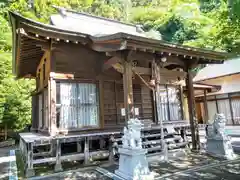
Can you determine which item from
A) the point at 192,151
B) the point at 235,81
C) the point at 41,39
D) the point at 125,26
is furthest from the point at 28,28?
the point at 235,81

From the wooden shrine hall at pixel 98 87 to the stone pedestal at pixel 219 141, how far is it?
2.30ft

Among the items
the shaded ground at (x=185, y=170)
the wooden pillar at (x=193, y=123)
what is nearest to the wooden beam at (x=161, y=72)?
the wooden pillar at (x=193, y=123)

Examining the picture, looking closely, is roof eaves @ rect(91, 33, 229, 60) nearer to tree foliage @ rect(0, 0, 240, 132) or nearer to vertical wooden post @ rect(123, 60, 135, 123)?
vertical wooden post @ rect(123, 60, 135, 123)

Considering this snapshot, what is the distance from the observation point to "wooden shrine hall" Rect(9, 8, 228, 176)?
554 cm

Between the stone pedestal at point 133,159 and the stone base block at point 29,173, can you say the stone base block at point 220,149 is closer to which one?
the stone pedestal at point 133,159

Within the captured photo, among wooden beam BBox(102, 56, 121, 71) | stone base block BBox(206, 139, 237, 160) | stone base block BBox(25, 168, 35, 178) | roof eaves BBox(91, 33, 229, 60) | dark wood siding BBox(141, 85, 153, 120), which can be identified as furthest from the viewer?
dark wood siding BBox(141, 85, 153, 120)

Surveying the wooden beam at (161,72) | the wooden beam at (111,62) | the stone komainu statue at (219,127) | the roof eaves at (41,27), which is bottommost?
the stone komainu statue at (219,127)

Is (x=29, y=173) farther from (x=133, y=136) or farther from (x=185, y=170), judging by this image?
(x=185, y=170)

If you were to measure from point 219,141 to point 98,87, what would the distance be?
169 inches

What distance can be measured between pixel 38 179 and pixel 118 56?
380 centimetres

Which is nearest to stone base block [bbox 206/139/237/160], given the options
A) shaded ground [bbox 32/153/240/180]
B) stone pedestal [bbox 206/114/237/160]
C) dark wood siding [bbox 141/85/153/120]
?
stone pedestal [bbox 206/114/237/160]

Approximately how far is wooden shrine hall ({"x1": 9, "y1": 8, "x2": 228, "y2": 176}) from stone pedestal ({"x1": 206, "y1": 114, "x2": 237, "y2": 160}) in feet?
2.30

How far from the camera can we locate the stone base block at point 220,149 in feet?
20.0

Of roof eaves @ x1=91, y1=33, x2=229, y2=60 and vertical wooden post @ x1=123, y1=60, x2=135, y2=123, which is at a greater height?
roof eaves @ x1=91, y1=33, x2=229, y2=60
